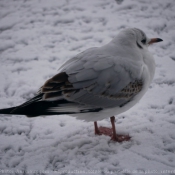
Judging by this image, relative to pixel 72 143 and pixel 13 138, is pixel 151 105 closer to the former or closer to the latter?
pixel 72 143

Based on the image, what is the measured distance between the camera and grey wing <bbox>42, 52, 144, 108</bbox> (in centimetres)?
273

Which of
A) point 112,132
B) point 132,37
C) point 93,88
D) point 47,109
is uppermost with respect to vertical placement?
point 132,37

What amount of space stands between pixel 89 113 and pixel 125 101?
1.45 feet

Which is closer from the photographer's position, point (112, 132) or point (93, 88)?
point (93, 88)

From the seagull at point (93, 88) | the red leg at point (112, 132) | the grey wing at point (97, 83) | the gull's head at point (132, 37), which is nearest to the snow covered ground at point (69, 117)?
the red leg at point (112, 132)

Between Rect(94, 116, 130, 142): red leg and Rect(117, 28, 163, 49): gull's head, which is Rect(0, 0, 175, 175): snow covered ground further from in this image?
Rect(117, 28, 163, 49): gull's head

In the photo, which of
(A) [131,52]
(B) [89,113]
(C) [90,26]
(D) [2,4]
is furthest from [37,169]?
(D) [2,4]

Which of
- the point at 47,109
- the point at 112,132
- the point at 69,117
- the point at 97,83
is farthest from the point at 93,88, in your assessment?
the point at 69,117

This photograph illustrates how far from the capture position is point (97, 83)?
2748 mm

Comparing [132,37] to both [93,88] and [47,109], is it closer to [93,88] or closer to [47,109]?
[93,88]

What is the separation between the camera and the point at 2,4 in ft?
23.5

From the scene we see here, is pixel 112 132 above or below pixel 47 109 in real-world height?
below

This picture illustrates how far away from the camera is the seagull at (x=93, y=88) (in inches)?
105

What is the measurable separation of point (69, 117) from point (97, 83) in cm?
106
